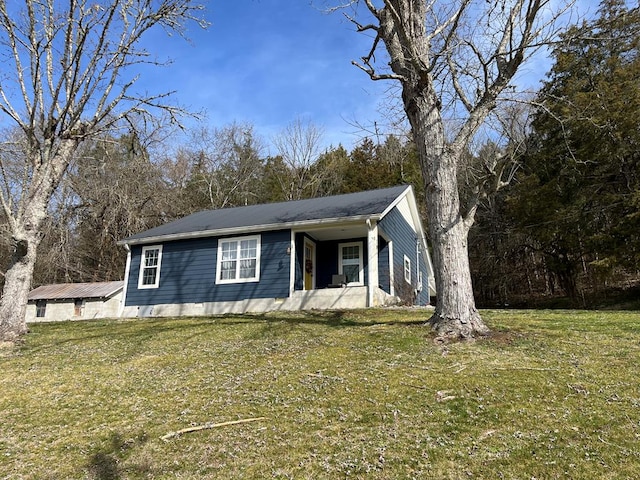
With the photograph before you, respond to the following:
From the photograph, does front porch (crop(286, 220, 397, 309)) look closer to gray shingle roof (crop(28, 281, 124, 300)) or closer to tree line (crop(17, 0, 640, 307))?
tree line (crop(17, 0, 640, 307))

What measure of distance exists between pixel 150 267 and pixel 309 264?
227 inches

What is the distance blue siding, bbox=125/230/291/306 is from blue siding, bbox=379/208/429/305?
11.5 feet

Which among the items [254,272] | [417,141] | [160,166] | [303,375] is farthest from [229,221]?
[160,166]

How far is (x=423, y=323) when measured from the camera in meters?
8.25

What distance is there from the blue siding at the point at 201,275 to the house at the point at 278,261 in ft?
0.11

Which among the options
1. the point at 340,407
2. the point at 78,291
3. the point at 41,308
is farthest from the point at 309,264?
the point at 41,308

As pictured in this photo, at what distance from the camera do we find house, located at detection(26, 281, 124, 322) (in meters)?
19.9

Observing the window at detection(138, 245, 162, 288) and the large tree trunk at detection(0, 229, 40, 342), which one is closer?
the large tree trunk at detection(0, 229, 40, 342)

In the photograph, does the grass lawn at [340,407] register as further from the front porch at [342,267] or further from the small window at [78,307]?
the small window at [78,307]

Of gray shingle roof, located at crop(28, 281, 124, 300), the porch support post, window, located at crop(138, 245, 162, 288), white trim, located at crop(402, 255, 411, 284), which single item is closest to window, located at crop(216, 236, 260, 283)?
window, located at crop(138, 245, 162, 288)

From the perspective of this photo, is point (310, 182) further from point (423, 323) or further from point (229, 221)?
point (423, 323)

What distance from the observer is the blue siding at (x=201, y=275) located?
46.5 feet

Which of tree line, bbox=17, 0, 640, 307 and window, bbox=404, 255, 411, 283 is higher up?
tree line, bbox=17, 0, 640, 307

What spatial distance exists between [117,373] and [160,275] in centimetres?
943
